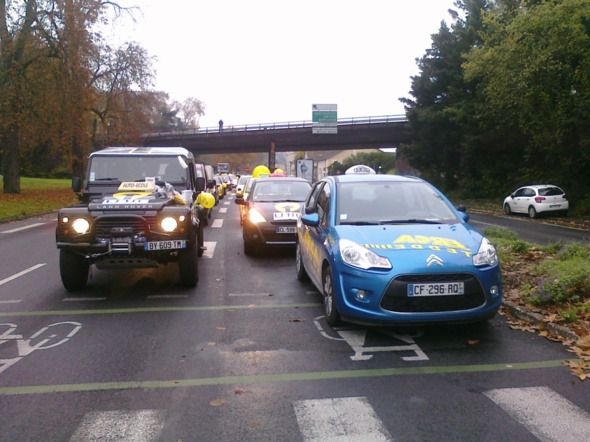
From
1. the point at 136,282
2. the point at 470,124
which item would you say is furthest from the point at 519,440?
the point at 470,124

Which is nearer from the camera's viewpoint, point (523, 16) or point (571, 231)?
point (571, 231)

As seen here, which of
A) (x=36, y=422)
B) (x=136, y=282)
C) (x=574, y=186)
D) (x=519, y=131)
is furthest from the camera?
(x=519, y=131)

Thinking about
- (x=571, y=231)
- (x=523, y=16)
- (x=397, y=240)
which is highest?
(x=523, y=16)

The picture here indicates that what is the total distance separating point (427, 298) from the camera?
18.4ft

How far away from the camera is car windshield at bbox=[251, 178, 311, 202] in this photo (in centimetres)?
1270

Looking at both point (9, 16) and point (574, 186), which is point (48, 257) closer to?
point (9, 16)

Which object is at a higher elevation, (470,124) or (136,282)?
(470,124)

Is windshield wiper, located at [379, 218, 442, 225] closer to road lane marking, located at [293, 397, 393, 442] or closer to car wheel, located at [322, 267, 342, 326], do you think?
car wheel, located at [322, 267, 342, 326]

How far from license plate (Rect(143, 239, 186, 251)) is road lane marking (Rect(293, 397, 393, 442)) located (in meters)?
3.86

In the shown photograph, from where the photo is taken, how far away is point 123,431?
389 cm

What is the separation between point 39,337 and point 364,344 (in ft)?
11.0

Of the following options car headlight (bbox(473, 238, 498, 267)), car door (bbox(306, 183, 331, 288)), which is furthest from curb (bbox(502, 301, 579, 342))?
car door (bbox(306, 183, 331, 288))

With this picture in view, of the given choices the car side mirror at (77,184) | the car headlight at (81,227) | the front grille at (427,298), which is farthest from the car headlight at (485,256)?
the car side mirror at (77,184)

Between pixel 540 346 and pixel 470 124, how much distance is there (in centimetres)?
3684
